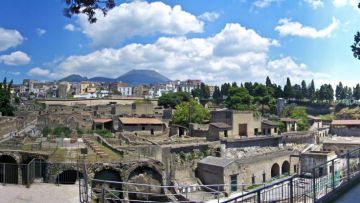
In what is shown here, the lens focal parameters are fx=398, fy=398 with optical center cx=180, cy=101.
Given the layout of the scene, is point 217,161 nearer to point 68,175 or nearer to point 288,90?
point 68,175

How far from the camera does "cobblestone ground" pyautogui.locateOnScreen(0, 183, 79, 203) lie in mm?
13969

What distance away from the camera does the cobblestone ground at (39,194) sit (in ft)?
45.8

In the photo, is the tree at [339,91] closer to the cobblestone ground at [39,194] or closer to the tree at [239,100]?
the tree at [239,100]

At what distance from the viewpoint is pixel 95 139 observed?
121 feet

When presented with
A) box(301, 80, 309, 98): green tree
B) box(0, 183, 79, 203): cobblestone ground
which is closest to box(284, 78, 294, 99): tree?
box(301, 80, 309, 98): green tree

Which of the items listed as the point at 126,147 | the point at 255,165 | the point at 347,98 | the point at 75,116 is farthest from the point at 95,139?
the point at 347,98

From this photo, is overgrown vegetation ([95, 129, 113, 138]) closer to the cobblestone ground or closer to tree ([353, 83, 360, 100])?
the cobblestone ground

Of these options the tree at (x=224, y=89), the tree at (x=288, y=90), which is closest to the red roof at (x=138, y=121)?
the tree at (x=288, y=90)

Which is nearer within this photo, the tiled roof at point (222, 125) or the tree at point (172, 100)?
the tiled roof at point (222, 125)

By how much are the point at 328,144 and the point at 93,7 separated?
4519 cm

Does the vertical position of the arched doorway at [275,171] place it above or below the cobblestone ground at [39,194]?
below

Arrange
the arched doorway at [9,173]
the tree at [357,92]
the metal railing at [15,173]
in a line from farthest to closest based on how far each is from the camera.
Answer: the tree at [357,92] → the arched doorway at [9,173] → the metal railing at [15,173]

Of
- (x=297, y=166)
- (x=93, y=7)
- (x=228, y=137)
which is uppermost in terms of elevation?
(x=93, y=7)

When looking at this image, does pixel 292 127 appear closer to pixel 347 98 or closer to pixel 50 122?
pixel 50 122
